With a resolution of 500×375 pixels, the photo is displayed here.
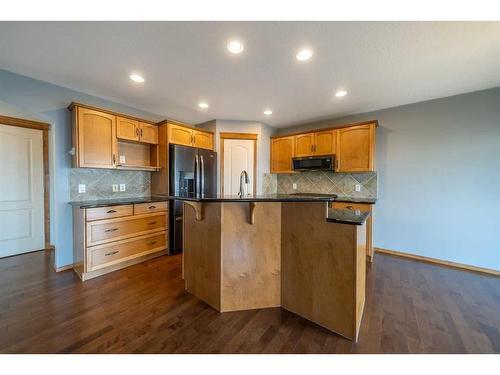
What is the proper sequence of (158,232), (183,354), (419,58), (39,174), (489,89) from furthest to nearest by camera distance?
(39,174)
(158,232)
(489,89)
(419,58)
(183,354)

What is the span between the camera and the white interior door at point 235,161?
4.09 metres

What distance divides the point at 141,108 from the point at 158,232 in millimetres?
2115

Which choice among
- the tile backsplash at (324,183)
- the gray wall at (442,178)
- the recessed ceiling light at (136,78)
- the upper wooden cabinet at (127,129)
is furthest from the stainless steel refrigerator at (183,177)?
the gray wall at (442,178)

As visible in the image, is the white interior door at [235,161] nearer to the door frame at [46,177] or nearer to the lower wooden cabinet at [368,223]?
the lower wooden cabinet at [368,223]

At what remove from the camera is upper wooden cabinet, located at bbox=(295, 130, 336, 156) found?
3627mm

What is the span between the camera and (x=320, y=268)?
63.2 inches

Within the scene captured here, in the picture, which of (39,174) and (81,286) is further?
(39,174)

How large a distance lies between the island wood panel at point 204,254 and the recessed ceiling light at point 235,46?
141 cm

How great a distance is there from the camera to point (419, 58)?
1983mm

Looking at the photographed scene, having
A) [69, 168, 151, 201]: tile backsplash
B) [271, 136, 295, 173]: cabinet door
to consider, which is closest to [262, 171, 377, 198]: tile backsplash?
[271, 136, 295, 173]: cabinet door

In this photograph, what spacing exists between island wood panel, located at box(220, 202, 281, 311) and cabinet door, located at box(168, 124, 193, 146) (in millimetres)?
2132
